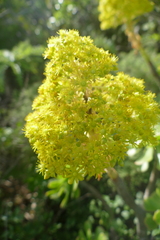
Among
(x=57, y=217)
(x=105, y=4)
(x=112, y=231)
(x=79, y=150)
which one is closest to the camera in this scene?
(x=79, y=150)

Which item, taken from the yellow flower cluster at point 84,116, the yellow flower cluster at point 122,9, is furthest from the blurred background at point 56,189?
the yellow flower cluster at point 84,116

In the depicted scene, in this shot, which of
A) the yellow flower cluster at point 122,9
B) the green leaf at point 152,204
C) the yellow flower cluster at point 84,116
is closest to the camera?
the yellow flower cluster at point 84,116

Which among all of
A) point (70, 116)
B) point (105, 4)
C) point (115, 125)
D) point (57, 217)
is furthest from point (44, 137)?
point (57, 217)

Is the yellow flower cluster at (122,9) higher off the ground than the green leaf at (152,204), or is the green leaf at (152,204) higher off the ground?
the yellow flower cluster at (122,9)

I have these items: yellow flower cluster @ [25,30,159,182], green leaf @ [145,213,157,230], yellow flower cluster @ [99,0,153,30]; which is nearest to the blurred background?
green leaf @ [145,213,157,230]

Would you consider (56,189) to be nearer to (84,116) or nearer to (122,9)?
(84,116)

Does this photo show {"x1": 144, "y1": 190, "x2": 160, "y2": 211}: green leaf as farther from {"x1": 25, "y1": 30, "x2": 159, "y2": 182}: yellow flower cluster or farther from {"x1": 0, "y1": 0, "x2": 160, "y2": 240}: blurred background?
{"x1": 25, "y1": 30, "x2": 159, "y2": 182}: yellow flower cluster

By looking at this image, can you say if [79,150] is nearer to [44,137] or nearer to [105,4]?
[44,137]

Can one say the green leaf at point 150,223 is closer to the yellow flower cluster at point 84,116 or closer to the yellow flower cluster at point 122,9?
the yellow flower cluster at point 84,116
